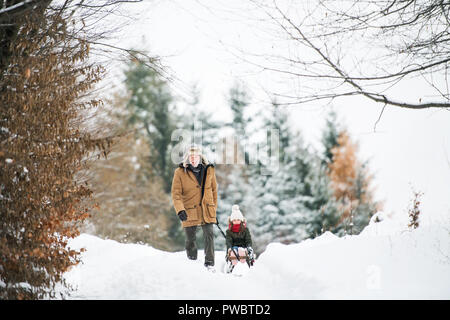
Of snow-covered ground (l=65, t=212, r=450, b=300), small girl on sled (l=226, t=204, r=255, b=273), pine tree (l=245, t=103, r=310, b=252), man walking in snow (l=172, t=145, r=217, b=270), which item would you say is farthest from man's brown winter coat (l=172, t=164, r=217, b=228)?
pine tree (l=245, t=103, r=310, b=252)

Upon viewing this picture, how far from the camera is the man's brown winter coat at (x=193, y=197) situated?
21.6ft

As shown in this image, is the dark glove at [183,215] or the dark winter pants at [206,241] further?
the dark winter pants at [206,241]

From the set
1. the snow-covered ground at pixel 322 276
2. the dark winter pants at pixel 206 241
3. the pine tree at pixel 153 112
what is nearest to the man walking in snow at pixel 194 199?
the dark winter pants at pixel 206 241

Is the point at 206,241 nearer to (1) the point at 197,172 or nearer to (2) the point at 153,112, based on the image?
(1) the point at 197,172

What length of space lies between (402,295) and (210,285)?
201cm

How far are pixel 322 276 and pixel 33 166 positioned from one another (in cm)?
336

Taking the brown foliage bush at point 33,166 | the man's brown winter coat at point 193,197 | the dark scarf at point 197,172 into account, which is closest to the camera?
the brown foliage bush at point 33,166

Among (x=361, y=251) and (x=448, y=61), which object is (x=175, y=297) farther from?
(x=448, y=61)

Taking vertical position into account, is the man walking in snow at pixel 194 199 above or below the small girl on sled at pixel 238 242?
above

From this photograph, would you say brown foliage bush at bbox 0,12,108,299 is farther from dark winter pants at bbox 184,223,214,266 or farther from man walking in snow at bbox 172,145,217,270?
dark winter pants at bbox 184,223,214,266

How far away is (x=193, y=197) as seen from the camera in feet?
21.8

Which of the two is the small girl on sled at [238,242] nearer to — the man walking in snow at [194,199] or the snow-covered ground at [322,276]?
the man walking in snow at [194,199]

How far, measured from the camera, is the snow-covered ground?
4.38 meters

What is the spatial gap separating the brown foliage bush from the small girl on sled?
12.7 feet
